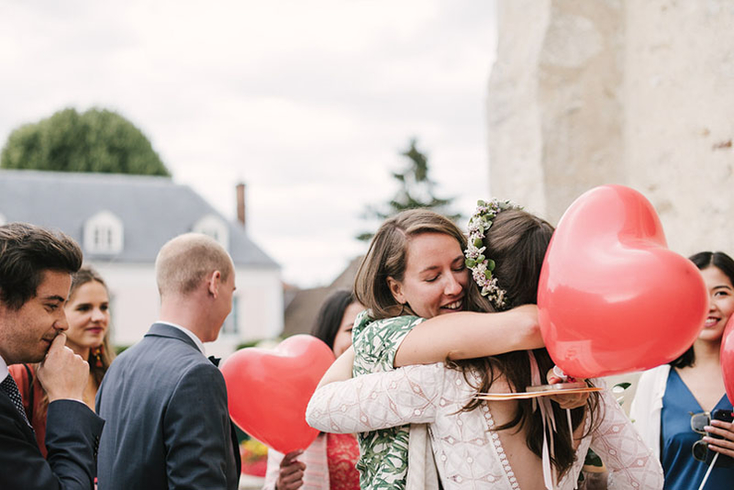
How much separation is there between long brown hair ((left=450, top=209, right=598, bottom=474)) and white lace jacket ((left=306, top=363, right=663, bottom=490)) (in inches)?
2.0

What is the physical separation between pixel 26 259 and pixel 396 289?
1.02 metres

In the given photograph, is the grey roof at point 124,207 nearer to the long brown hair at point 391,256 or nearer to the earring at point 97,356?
the earring at point 97,356

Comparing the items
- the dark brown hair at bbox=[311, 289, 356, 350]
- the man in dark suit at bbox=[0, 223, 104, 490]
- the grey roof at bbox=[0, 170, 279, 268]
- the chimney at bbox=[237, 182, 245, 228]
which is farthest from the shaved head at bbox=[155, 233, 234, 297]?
the chimney at bbox=[237, 182, 245, 228]

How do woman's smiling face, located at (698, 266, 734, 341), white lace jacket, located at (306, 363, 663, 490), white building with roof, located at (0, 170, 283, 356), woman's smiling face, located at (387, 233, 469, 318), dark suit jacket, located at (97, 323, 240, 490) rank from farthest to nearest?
1. white building with roof, located at (0, 170, 283, 356)
2. woman's smiling face, located at (698, 266, 734, 341)
3. dark suit jacket, located at (97, 323, 240, 490)
4. woman's smiling face, located at (387, 233, 469, 318)
5. white lace jacket, located at (306, 363, 663, 490)

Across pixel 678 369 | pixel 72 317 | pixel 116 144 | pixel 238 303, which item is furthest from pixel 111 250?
pixel 678 369

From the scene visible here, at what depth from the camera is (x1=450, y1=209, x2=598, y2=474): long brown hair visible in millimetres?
1659

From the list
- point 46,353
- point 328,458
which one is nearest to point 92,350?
point 328,458

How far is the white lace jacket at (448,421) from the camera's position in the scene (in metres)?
1.64

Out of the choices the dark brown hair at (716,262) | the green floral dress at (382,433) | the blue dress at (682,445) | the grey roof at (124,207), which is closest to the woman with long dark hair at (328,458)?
the green floral dress at (382,433)

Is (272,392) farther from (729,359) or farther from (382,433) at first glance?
(729,359)

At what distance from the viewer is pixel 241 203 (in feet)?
102

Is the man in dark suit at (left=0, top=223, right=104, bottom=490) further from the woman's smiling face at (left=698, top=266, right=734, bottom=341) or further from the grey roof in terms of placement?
the grey roof

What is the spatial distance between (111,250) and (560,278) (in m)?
25.3

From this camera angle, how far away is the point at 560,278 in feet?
4.87
